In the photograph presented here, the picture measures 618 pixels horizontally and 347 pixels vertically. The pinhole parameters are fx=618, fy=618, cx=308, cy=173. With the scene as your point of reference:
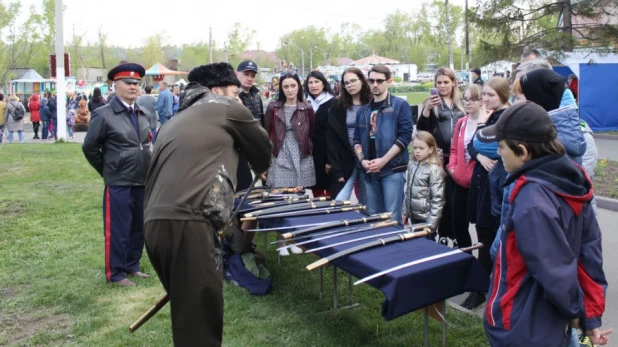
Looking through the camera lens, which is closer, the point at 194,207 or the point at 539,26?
the point at 194,207

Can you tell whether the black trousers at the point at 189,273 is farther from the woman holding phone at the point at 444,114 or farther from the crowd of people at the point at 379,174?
the woman holding phone at the point at 444,114

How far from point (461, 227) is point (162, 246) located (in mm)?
3012

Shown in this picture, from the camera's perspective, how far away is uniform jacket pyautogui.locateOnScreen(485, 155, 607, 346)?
8.17ft

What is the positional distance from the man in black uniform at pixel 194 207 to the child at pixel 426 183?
2.42 meters

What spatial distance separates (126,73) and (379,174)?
2.39 metres

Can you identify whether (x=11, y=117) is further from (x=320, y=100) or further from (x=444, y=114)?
(x=444, y=114)

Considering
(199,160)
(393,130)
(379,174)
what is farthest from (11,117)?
(199,160)

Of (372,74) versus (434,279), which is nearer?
(434,279)

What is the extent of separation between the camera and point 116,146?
5320 millimetres

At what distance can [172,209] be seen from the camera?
9.61ft

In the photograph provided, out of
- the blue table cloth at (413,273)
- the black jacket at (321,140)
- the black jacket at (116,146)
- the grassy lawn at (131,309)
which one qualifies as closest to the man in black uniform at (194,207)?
the blue table cloth at (413,273)

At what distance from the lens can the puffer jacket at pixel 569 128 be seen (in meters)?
3.59

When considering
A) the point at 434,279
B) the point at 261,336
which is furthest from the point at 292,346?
the point at 434,279

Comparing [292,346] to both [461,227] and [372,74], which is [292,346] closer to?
[461,227]
